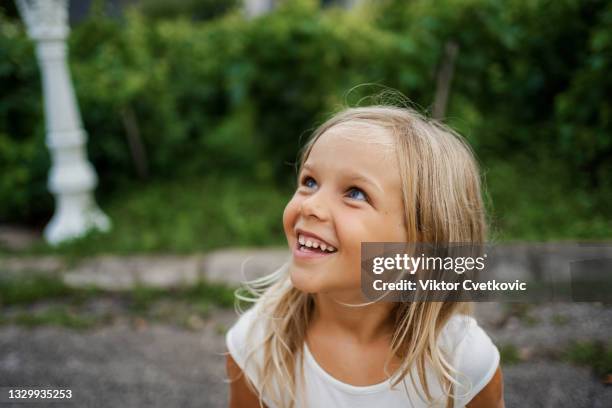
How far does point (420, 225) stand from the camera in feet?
4.20

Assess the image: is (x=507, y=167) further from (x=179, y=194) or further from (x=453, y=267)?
(x=453, y=267)

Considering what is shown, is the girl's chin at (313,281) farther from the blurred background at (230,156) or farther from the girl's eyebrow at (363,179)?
the blurred background at (230,156)

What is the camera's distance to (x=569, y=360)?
83.2 inches

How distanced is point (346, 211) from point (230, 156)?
15.0ft

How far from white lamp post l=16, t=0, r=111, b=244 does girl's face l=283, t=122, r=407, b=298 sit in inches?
122

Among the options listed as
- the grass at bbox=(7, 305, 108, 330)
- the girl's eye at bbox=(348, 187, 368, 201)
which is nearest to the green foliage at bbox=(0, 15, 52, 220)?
the grass at bbox=(7, 305, 108, 330)

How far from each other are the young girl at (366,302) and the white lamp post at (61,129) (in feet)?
9.35

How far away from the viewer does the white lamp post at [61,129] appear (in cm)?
373

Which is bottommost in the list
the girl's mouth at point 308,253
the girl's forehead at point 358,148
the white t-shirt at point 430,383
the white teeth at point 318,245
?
the white t-shirt at point 430,383

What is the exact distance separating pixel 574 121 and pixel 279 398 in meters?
3.38

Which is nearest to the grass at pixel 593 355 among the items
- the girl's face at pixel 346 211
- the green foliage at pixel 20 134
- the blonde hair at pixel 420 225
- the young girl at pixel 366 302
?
the young girl at pixel 366 302

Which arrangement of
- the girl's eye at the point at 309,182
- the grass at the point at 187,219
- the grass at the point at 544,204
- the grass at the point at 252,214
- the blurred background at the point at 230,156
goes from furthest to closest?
1. the grass at the point at 187,219
2. the grass at the point at 252,214
3. the grass at the point at 544,204
4. the blurred background at the point at 230,156
5. the girl's eye at the point at 309,182

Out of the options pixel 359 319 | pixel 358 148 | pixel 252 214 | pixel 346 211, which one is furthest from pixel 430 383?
pixel 252 214

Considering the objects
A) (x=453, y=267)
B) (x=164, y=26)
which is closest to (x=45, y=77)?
(x=164, y=26)
